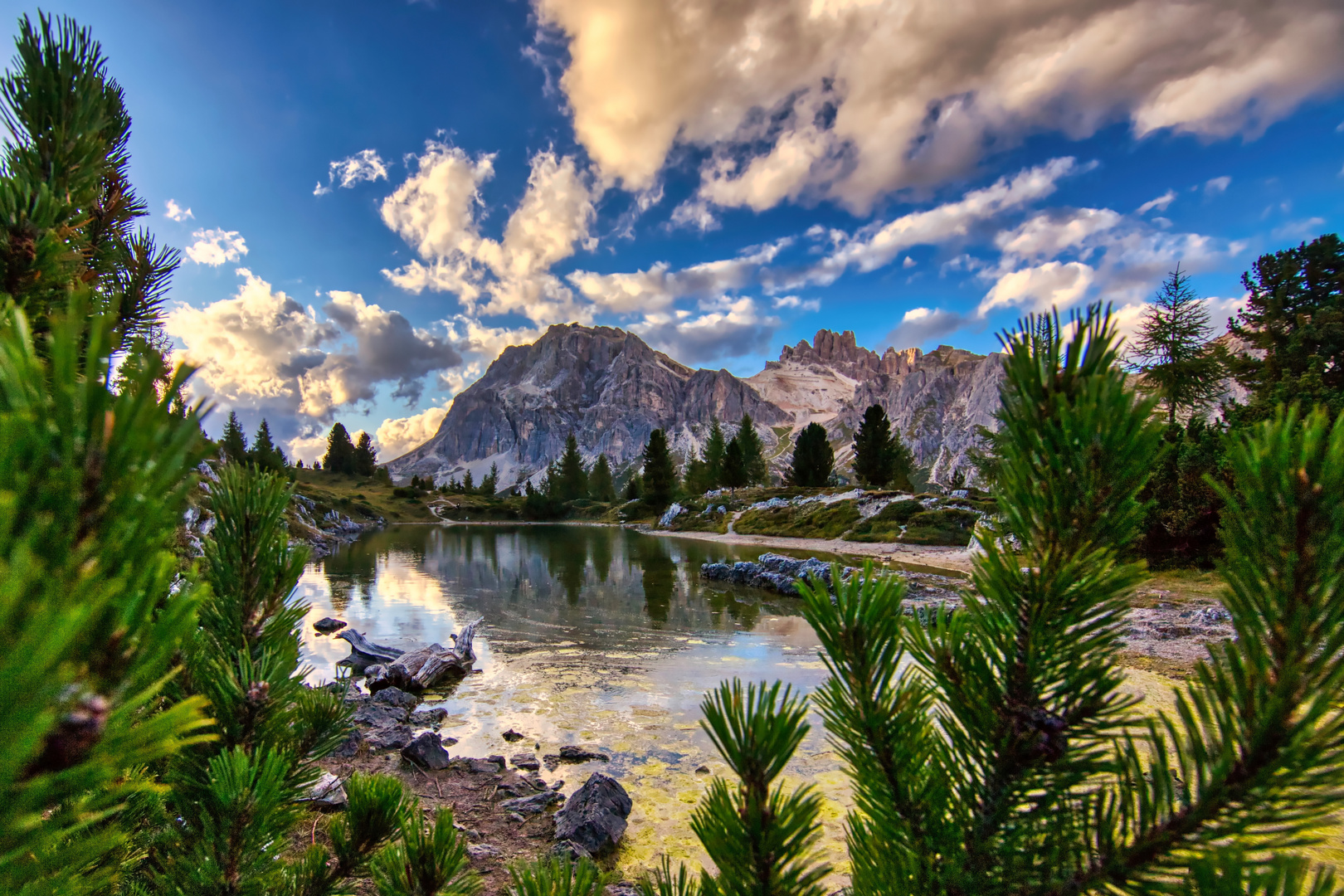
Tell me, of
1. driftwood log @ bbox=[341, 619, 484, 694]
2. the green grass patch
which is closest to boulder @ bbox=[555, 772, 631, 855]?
driftwood log @ bbox=[341, 619, 484, 694]

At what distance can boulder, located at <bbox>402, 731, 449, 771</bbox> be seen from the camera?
22.8ft

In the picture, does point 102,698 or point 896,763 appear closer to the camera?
point 102,698

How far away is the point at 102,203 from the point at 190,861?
2.91 m

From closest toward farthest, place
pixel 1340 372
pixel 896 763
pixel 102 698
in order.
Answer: pixel 102 698
pixel 896 763
pixel 1340 372

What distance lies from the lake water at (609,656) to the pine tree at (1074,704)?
72 centimetres

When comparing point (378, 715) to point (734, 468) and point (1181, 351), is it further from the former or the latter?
point (734, 468)

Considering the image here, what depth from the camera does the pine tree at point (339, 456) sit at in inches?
5084

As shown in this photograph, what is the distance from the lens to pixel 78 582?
673 mm

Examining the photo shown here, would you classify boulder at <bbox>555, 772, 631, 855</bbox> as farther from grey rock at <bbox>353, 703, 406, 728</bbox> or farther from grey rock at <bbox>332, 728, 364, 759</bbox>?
grey rock at <bbox>353, 703, 406, 728</bbox>

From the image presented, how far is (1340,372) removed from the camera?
24.3 meters

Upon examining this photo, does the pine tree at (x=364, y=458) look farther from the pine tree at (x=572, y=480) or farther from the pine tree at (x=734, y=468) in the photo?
the pine tree at (x=734, y=468)

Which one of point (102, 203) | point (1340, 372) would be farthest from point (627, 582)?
point (1340, 372)

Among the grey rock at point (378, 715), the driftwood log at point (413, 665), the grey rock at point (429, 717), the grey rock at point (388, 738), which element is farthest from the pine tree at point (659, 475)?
the grey rock at point (388, 738)

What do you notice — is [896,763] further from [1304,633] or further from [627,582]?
[627,582]
